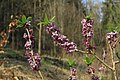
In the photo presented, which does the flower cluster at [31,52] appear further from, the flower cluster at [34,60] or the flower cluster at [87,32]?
the flower cluster at [87,32]

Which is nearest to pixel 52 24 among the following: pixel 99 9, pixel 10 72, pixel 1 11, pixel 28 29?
pixel 28 29

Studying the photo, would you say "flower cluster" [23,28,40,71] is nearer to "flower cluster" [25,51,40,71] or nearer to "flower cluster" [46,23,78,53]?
"flower cluster" [25,51,40,71]

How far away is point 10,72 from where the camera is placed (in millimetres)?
7676

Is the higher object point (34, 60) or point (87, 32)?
point (87, 32)

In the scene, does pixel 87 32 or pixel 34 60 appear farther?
pixel 34 60

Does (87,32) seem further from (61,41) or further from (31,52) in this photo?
(31,52)

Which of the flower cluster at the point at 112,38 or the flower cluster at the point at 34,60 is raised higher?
the flower cluster at the point at 112,38

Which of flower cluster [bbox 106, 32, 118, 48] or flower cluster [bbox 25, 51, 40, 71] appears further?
flower cluster [bbox 25, 51, 40, 71]

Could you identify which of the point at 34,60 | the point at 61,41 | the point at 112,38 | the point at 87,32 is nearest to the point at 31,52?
the point at 34,60

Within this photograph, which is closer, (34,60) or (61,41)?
(61,41)

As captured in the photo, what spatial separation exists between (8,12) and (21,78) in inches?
572

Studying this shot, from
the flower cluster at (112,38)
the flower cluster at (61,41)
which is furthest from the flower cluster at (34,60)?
the flower cluster at (112,38)

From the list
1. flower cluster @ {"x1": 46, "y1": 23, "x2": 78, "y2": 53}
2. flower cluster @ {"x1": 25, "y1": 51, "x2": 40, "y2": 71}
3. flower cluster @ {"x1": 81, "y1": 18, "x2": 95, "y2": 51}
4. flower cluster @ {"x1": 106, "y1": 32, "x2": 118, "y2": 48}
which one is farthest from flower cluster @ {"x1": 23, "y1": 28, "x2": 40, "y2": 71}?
flower cluster @ {"x1": 106, "y1": 32, "x2": 118, "y2": 48}

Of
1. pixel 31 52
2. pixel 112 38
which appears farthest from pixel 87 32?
pixel 31 52
